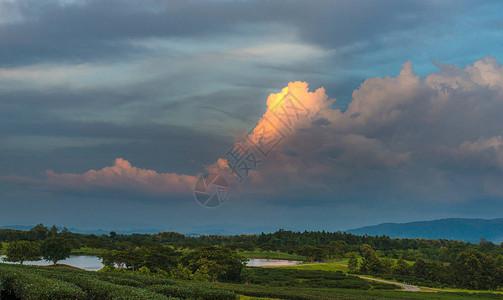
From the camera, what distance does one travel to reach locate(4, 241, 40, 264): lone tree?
308 feet

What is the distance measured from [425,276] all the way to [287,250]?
8643cm

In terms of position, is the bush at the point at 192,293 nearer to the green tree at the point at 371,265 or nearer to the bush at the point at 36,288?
the bush at the point at 36,288

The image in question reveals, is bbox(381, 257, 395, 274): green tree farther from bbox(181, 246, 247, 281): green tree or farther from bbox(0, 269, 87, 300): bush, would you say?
bbox(0, 269, 87, 300): bush

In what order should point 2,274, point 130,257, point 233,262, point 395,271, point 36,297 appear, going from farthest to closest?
point 395,271, point 130,257, point 233,262, point 2,274, point 36,297

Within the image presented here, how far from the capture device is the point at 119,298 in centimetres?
2373

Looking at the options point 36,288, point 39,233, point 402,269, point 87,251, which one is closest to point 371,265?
point 402,269

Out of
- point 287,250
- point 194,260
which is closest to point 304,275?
point 194,260

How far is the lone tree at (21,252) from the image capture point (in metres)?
93.9

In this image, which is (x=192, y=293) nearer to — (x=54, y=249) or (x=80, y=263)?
(x=54, y=249)

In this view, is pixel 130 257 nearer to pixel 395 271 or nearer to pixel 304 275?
pixel 304 275

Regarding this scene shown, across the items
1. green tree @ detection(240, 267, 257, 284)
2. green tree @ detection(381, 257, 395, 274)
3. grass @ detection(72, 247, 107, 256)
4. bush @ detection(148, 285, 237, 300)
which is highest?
bush @ detection(148, 285, 237, 300)

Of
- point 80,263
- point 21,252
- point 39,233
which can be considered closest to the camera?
point 21,252

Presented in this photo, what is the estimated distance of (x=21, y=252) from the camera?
310ft

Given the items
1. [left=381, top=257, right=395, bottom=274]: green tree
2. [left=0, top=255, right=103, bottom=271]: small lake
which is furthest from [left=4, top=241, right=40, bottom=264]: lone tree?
[left=381, top=257, right=395, bottom=274]: green tree
